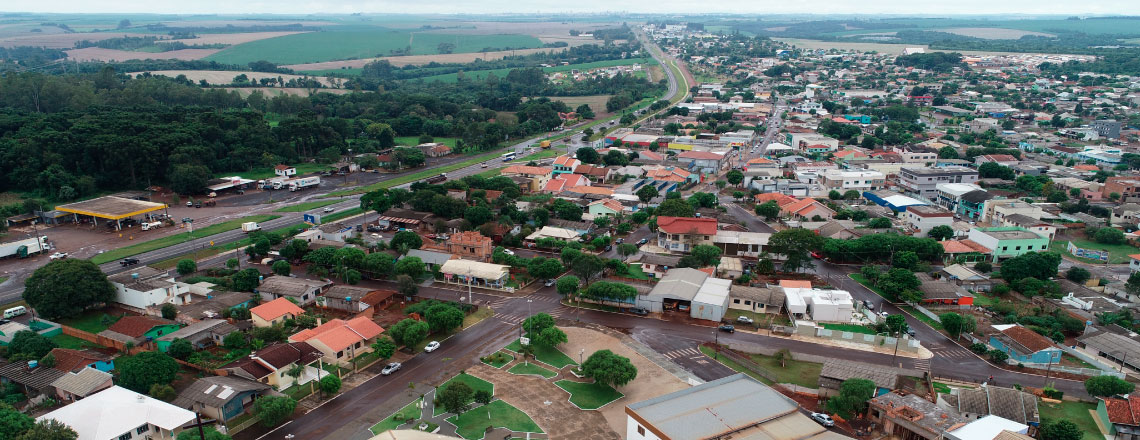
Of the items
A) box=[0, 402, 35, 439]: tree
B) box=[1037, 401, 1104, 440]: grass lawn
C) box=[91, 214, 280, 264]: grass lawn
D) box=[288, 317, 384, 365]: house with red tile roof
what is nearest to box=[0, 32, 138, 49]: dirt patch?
box=[91, 214, 280, 264]: grass lawn

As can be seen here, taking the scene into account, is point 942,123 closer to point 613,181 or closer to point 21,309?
point 613,181

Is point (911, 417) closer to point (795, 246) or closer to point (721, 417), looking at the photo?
point (721, 417)

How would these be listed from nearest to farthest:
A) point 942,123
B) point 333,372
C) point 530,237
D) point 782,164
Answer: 1. point 333,372
2. point 530,237
3. point 782,164
4. point 942,123

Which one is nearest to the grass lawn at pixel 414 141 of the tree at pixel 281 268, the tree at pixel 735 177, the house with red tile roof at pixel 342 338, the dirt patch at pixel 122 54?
the tree at pixel 735 177

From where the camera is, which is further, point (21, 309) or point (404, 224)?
point (404, 224)

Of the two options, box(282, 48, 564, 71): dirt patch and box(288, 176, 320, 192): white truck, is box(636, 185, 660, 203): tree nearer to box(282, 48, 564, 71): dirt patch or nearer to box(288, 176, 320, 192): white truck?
box(288, 176, 320, 192): white truck

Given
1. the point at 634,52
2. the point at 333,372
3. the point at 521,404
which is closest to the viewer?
the point at 521,404

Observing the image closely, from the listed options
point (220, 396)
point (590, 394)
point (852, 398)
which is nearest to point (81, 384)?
point (220, 396)

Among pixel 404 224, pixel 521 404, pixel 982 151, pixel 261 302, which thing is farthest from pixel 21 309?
pixel 982 151
